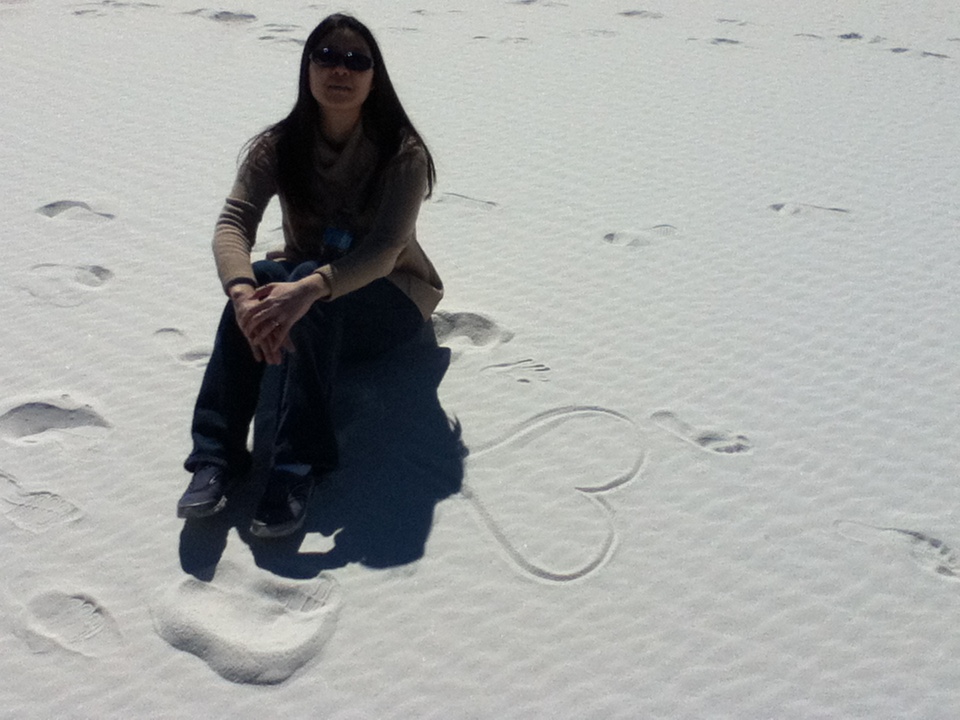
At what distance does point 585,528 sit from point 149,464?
1272 mm

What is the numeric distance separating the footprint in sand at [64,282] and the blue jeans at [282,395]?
4.15 ft

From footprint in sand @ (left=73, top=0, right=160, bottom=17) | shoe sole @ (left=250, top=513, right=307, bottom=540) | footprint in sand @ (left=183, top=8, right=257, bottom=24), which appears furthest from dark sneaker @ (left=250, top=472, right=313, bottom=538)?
footprint in sand @ (left=73, top=0, right=160, bottom=17)

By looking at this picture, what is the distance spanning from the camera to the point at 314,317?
121 inches

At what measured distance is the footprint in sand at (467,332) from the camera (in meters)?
3.85

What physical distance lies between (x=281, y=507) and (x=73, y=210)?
8.19 feet

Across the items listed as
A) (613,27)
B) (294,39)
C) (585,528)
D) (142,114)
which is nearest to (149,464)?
(585,528)

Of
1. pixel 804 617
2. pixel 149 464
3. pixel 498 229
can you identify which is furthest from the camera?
pixel 498 229

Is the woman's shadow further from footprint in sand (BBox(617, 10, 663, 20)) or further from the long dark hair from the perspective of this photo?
footprint in sand (BBox(617, 10, 663, 20))

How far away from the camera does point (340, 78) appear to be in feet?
10.6

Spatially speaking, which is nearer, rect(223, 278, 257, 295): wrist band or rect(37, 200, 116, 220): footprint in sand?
rect(223, 278, 257, 295): wrist band

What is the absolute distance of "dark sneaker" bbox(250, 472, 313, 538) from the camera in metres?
2.88

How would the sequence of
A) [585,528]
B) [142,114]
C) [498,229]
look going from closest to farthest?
[585,528]
[498,229]
[142,114]

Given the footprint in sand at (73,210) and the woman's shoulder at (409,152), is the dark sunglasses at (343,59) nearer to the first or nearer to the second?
the woman's shoulder at (409,152)

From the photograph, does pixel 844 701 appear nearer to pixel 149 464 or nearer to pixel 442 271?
pixel 149 464
